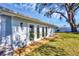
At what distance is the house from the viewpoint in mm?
4922

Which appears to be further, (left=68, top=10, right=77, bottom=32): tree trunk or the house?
(left=68, top=10, right=77, bottom=32): tree trunk

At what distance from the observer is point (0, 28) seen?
4.89 meters

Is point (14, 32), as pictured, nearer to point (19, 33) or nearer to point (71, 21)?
point (19, 33)

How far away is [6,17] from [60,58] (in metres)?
1.59

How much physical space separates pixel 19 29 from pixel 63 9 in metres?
1.17

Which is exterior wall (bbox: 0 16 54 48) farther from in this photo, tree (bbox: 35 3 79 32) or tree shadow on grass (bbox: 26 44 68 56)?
tree (bbox: 35 3 79 32)

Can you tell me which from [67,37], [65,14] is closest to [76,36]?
[67,37]

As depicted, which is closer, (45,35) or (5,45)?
(5,45)

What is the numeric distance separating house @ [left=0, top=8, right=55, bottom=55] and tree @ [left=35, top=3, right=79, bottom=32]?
0.32 meters

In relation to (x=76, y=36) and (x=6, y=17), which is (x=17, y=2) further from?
(x=76, y=36)

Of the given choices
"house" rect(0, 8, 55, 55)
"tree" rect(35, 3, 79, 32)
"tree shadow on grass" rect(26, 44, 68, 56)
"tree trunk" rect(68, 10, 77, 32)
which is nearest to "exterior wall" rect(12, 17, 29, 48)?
"house" rect(0, 8, 55, 55)

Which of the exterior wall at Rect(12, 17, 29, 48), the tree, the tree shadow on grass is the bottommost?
the tree shadow on grass

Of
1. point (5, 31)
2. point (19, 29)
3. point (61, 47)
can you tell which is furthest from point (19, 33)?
point (61, 47)

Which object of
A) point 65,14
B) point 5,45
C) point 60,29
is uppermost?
point 65,14
